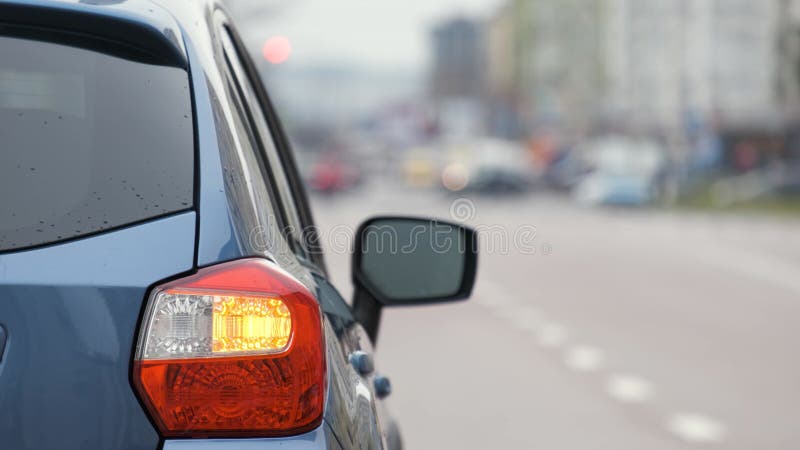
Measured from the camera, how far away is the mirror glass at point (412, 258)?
3051mm

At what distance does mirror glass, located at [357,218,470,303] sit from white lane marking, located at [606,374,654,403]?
18.8 ft

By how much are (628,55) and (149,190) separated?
95992 mm

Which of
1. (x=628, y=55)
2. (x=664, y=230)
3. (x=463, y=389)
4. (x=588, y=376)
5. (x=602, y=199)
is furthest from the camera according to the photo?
(x=628, y=55)

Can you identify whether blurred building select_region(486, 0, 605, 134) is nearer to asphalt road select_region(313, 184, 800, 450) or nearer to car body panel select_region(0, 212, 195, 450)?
asphalt road select_region(313, 184, 800, 450)

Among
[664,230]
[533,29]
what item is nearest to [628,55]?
[533,29]

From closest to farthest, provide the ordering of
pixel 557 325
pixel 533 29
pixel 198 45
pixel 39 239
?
pixel 39 239 → pixel 198 45 → pixel 557 325 → pixel 533 29

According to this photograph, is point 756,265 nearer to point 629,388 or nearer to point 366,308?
point 629,388

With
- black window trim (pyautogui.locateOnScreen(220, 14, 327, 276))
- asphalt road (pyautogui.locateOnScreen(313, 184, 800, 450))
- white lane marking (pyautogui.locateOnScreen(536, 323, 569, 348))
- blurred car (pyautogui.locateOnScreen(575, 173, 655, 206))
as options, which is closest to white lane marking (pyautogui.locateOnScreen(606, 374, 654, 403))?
asphalt road (pyautogui.locateOnScreen(313, 184, 800, 450))

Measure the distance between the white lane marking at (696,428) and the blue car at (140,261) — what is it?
5538 millimetres

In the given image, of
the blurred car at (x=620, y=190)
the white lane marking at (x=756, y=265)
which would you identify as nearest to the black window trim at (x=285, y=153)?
the white lane marking at (x=756, y=265)

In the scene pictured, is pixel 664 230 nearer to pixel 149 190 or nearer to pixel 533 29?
pixel 149 190

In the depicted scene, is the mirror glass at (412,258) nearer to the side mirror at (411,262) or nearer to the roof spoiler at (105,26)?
the side mirror at (411,262)

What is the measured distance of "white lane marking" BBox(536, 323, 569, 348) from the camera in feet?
38.8

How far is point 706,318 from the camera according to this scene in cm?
1406
